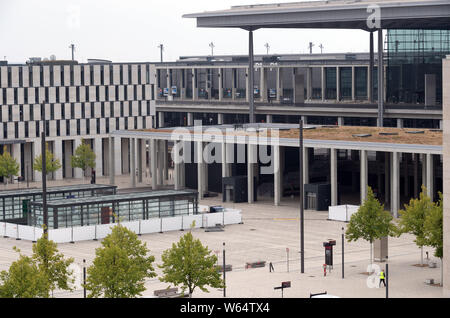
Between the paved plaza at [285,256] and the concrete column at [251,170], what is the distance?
4.50m

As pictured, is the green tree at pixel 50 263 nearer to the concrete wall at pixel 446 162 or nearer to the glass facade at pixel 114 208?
the concrete wall at pixel 446 162

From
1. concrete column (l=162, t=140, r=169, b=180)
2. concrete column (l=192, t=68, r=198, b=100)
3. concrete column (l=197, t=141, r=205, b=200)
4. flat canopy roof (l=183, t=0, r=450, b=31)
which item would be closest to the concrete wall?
concrete column (l=197, t=141, r=205, b=200)

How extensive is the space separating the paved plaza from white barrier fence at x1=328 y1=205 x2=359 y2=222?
0.89 meters

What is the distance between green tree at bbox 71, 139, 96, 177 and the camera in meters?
125

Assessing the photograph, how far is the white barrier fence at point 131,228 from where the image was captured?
77875 mm

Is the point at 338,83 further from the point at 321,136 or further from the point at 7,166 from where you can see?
the point at 321,136

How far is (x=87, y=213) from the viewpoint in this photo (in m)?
80.8

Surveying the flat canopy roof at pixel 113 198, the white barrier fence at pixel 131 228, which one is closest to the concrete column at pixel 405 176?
the white barrier fence at pixel 131 228

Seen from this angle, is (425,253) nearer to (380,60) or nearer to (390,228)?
(390,228)

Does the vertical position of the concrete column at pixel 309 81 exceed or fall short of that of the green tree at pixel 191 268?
it exceeds it

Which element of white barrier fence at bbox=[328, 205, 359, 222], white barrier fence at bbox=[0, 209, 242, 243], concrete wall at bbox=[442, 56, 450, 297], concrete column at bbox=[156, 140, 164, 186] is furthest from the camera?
concrete column at bbox=[156, 140, 164, 186]

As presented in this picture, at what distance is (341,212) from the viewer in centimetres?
8869

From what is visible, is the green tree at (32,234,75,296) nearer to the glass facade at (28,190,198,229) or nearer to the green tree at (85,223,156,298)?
the green tree at (85,223,156,298)

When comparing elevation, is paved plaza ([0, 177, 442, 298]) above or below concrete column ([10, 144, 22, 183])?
below
